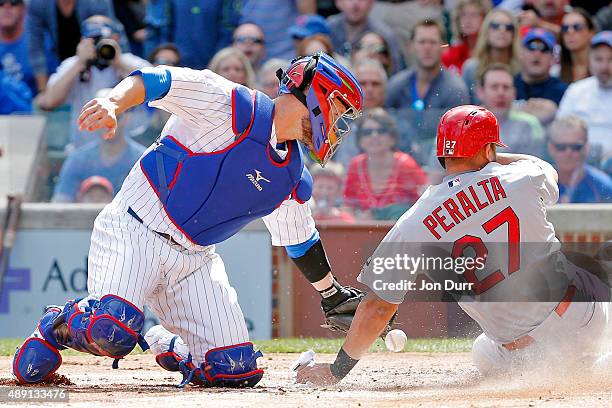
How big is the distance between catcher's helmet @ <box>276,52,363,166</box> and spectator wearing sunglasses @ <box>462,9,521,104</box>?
16.7 feet

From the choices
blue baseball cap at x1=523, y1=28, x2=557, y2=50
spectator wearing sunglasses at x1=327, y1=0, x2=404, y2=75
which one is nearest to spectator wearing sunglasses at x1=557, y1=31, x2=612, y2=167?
blue baseball cap at x1=523, y1=28, x2=557, y2=50

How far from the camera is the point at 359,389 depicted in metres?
5.61

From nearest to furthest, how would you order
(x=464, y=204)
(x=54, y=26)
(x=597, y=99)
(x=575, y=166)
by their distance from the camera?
(x=464, y=204)
(x=575, y=166)
(x=597, y=99)
(x=54, y=26)

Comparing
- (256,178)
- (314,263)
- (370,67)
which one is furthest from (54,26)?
(256,178)

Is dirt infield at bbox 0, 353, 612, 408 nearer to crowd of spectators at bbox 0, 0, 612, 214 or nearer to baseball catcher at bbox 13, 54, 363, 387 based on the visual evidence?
baseball catcher at bbox 13, 54, 363, 387

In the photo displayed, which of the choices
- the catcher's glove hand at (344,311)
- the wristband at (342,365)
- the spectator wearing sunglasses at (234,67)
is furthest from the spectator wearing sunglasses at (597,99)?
the wristband at (342,365)

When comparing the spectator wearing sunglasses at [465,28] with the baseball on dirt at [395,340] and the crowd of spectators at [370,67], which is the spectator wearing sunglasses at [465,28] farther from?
the baseball on dirt at [395,340]

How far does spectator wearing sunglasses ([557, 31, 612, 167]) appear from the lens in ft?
30.6

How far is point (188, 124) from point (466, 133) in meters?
1.34

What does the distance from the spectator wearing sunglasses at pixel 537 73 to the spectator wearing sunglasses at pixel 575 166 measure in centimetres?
97

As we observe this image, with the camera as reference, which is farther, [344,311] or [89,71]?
[89,71]

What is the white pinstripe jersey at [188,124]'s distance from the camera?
526 centimetres

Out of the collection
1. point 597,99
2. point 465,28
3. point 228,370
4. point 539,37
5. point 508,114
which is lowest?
point 228,370

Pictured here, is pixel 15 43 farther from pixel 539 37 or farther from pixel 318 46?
pixel 539 37
